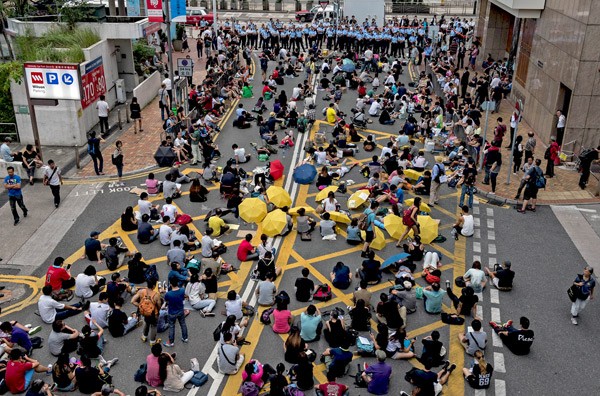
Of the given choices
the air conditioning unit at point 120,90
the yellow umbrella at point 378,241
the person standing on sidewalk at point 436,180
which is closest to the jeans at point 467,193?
the person standing on sidewalk at point 436,180

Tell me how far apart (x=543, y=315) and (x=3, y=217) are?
49.7ft

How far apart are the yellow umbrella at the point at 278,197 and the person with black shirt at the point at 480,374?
8.27 meters

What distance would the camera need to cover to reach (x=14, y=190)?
60.0 feet

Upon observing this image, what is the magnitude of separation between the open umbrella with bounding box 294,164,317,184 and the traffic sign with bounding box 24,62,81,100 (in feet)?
26.1

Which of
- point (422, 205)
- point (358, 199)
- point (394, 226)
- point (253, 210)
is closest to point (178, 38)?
point (358, 199)

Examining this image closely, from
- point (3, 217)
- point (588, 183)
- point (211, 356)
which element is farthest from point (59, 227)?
point (588, 183)

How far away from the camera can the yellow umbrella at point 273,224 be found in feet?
56.6

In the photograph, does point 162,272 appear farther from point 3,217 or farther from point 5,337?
point 3,217

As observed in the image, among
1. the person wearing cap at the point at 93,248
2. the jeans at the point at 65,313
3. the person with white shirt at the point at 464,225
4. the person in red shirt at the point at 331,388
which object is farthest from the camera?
the person with white shirt at the point at 464,225

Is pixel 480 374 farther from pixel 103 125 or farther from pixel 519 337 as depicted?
pixel 103 125

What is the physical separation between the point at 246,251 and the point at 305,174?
5399 millimetres

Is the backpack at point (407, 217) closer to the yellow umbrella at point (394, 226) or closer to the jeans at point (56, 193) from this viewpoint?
the yellow umbrella at point (394, 226)

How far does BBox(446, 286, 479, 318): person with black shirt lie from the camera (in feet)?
Answer: 45.6

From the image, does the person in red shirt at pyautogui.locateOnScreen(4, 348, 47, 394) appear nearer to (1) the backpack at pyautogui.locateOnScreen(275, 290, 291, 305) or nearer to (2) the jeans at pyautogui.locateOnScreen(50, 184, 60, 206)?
(1) the backpack at pyautogui.locateOnScreen(275, 290, 291, 305)
